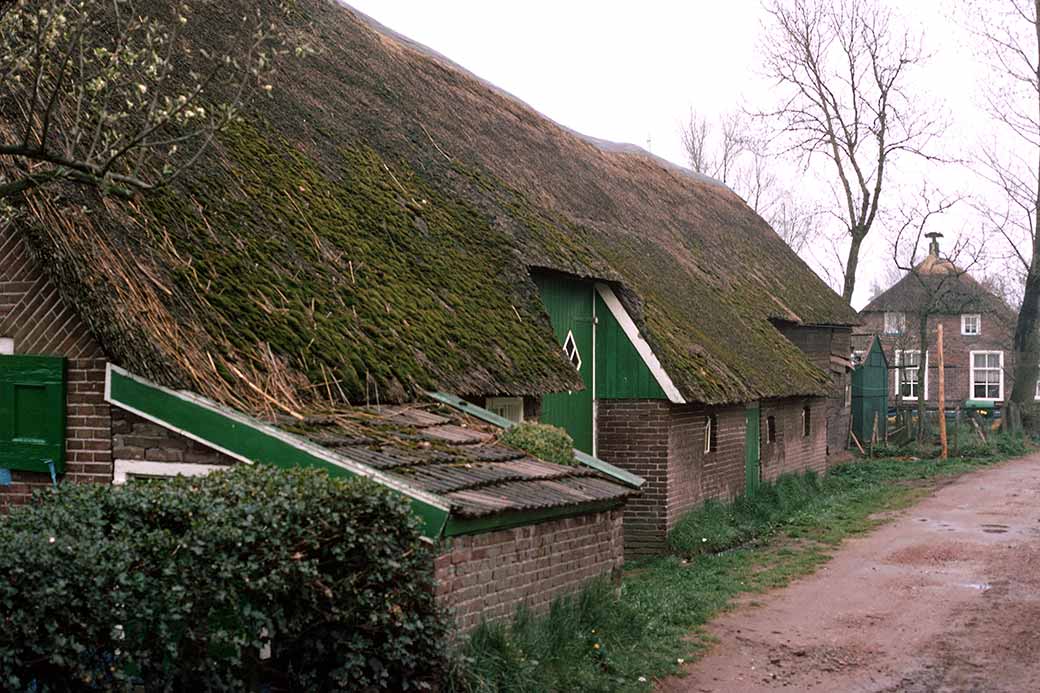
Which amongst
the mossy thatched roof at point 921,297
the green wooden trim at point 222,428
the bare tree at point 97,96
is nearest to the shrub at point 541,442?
the green wooden trim at point 222,428

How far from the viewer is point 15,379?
9000 millimetres

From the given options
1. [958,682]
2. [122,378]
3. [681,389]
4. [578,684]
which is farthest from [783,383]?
[122,378]

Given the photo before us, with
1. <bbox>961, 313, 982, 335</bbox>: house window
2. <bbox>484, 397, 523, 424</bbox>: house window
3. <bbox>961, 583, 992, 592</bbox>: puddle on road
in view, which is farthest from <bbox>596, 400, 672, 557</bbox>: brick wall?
<bbox>961, 313, 982, 335</bbox>: house window

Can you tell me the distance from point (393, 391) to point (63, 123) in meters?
3.60

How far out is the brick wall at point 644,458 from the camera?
16484 mm

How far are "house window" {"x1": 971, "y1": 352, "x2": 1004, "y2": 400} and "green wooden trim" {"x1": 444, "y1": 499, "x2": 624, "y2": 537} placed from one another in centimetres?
5475

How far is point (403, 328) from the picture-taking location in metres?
11.4

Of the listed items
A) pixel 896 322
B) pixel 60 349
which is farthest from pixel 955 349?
pixel 60 349

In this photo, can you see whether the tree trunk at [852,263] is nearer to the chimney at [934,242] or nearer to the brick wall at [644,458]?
the chimney at [934,242]

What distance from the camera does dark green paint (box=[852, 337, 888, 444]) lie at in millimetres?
37062

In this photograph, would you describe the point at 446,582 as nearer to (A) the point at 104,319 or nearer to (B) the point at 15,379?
(A) the point at 104,319

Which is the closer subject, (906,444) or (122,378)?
(122,378)

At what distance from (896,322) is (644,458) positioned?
145 feet

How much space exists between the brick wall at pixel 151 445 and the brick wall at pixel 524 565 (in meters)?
1.88
